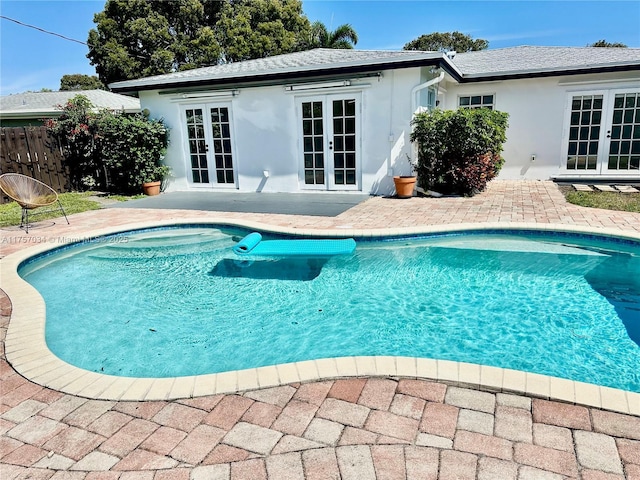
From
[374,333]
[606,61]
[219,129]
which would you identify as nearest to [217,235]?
[374,333]

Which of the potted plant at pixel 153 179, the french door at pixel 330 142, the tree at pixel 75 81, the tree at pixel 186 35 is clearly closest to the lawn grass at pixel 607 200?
the french door at pixel 330 142

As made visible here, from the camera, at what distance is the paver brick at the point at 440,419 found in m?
2.25

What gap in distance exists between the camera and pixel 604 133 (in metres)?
11.3

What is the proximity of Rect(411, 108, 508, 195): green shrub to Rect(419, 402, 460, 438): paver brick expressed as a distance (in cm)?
785

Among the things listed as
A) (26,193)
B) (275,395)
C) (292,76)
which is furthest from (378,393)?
(292,76)

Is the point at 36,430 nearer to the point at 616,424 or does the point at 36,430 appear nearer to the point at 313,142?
the point at 616,424

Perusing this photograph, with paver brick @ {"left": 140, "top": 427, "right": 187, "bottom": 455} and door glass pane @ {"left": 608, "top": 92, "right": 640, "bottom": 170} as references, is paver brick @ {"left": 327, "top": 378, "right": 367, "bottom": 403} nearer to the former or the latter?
paver brick @ {"left": 140, "top": 427, "right": 187, "bottom": 455}

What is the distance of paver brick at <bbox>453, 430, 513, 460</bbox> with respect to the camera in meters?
2.08

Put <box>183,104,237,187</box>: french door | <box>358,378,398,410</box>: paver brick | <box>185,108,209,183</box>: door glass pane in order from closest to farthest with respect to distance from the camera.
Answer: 1. <box>358,378,398,410</box>: paver brick
2. <box>183,104,237,187</box>: french door
3. <box>185,108,209,183</box>: door glass pane

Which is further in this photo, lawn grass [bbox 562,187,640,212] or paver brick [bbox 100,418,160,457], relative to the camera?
lawn grass [bbox 562,187,640,212]

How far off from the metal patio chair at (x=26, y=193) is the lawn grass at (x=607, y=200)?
10.2m

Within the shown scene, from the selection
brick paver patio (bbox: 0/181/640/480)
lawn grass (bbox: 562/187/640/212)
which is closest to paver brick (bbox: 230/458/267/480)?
brick paver patio (bbox: 0/181/640/480)

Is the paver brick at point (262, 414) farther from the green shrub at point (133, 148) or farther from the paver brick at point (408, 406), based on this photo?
the green shrub at point (133, 148)

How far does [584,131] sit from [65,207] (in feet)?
43.8
